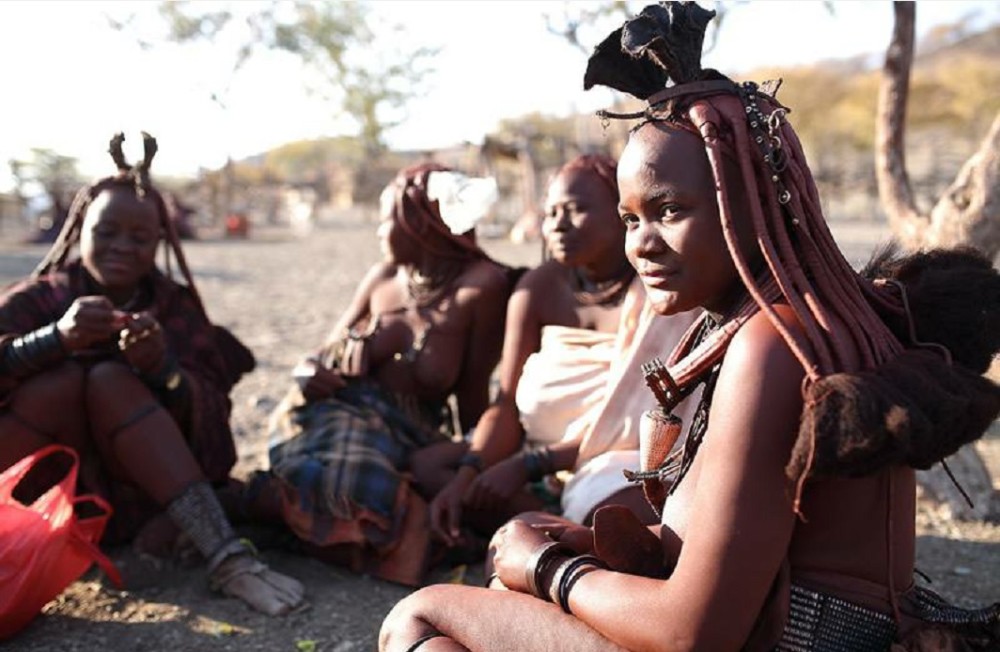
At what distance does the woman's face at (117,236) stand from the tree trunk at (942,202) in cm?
265

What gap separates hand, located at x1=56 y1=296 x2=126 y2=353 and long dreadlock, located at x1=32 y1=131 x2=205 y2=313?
486 mm

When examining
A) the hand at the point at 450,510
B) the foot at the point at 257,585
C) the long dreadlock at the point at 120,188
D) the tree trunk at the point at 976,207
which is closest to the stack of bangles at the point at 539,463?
the hand at the point at 450,510

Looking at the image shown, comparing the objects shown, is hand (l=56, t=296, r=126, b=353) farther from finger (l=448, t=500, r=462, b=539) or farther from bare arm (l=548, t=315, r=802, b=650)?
bare arm (l=548, t=315, r=802, b=650)

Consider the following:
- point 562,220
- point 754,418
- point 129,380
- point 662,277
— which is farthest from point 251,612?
point 754,418

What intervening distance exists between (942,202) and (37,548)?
11.4ft

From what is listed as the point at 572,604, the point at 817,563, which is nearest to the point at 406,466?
the point at 572,604

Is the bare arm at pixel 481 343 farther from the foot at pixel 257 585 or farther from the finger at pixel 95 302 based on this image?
the finger at pixel 95 302

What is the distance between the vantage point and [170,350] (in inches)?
141

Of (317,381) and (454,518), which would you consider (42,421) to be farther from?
(454,518)

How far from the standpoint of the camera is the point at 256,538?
365 centimetres

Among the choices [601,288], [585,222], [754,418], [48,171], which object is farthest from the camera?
[48,171]

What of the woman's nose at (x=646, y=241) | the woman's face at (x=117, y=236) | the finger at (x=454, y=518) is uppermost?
the woman's nose at (x=646, y=241)

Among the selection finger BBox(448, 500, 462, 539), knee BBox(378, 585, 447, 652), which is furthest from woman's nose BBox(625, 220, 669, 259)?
finger BBox(448, 500, 462, 539)

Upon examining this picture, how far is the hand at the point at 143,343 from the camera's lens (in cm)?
324
